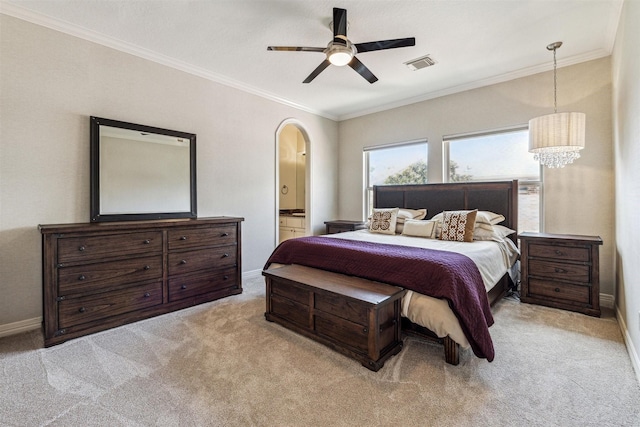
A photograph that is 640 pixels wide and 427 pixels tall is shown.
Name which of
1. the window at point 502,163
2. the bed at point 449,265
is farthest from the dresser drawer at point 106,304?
the window at point 502,163

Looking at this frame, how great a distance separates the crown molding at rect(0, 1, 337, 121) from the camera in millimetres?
2439

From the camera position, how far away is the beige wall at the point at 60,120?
8.00ft

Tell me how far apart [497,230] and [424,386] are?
232cm

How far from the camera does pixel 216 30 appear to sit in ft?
8.94

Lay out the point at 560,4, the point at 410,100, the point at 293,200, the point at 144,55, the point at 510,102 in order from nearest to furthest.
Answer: the point at 560,4 → the point at 144,55 → the point at 510,102 → the point at 410,100 → the point at 293,200

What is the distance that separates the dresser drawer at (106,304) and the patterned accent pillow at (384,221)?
270cm

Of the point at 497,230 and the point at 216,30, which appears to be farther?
the point at 497,230

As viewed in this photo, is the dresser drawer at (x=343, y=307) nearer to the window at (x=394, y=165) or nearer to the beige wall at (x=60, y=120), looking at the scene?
the beige wall at (x=60, y=120)

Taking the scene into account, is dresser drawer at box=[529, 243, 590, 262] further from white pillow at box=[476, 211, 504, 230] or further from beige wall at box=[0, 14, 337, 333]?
beige wall at box=[0, 14, 337, 333]

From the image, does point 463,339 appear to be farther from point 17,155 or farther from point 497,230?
point 17,155

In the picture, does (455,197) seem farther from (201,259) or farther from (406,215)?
(201,259)

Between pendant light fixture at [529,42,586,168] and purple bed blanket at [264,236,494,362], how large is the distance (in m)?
1.61

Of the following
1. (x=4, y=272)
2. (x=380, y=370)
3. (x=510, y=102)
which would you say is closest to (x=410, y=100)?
(x=510, y=102)

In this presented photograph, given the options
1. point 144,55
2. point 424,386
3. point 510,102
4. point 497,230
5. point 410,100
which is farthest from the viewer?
point 410,100
